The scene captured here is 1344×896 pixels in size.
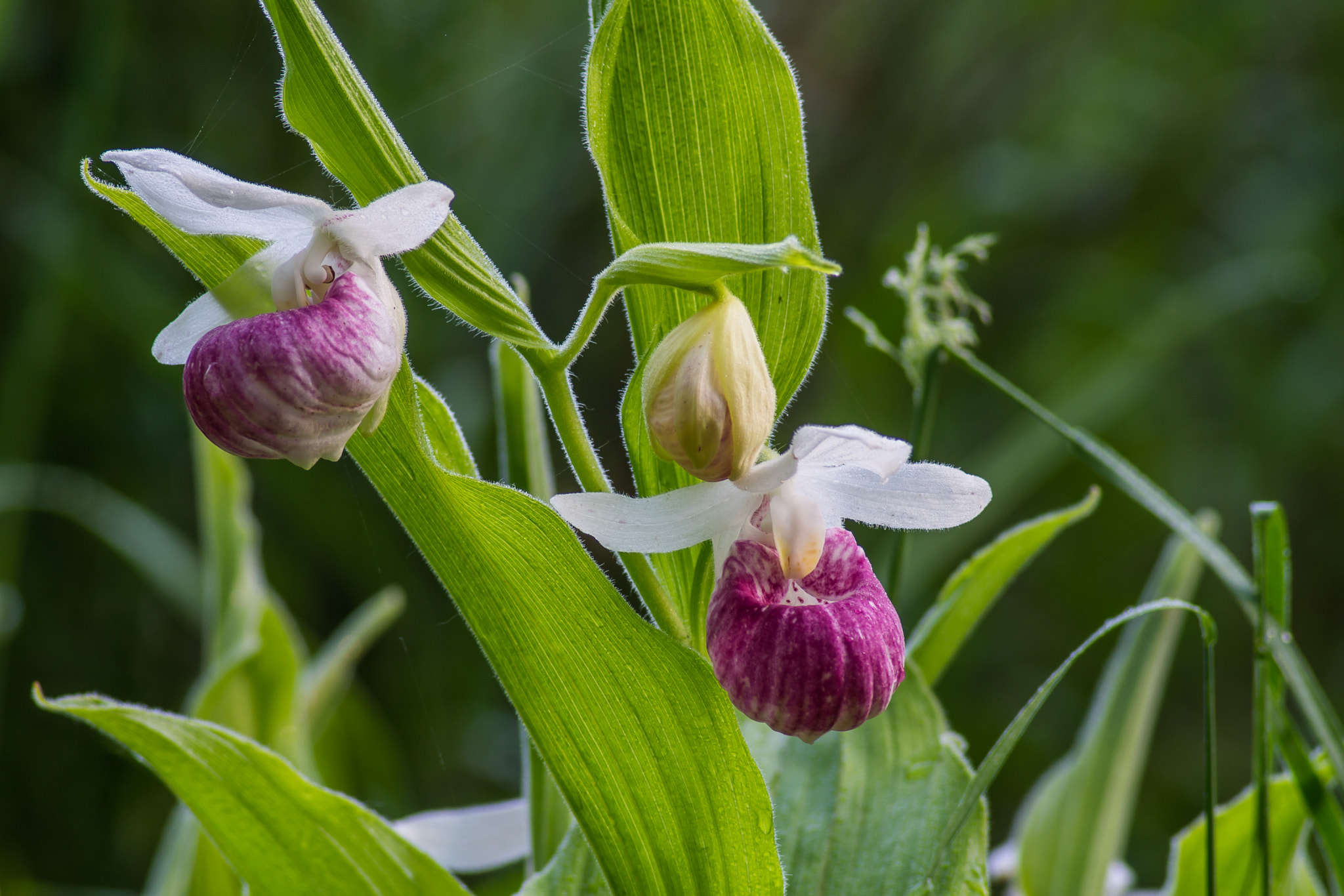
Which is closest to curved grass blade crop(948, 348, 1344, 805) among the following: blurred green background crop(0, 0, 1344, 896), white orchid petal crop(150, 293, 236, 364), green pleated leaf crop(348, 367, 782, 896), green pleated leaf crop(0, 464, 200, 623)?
green pleated leaf crop(348, 367, 782, 896)

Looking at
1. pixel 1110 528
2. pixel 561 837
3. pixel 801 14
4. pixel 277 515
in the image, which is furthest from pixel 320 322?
pixel 1110 528

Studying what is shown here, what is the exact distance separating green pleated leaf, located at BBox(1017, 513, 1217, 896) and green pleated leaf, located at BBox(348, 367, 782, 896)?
295 millimetres

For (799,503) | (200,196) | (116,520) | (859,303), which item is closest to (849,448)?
(799,503)

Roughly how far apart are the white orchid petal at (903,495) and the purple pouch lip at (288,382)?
0.18m

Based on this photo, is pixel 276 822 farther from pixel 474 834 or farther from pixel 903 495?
pixel 903 495

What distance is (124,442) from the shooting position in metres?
1.43

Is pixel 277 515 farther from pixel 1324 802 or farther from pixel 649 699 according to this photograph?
pixel 1324 802

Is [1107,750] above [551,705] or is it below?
below

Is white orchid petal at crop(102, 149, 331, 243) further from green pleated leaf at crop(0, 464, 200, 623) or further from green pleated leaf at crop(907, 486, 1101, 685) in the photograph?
green pleated leaf at crop(0, 464, 200, 623)

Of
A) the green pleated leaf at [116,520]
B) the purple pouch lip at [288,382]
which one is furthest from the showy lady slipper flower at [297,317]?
the green pleated leaf at [116,520]

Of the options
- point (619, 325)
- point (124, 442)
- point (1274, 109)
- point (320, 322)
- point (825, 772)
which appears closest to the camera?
point (320, 322)

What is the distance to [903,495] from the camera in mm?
418

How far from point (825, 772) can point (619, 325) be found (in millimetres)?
1107

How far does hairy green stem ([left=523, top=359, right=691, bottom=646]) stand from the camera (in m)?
0.40
